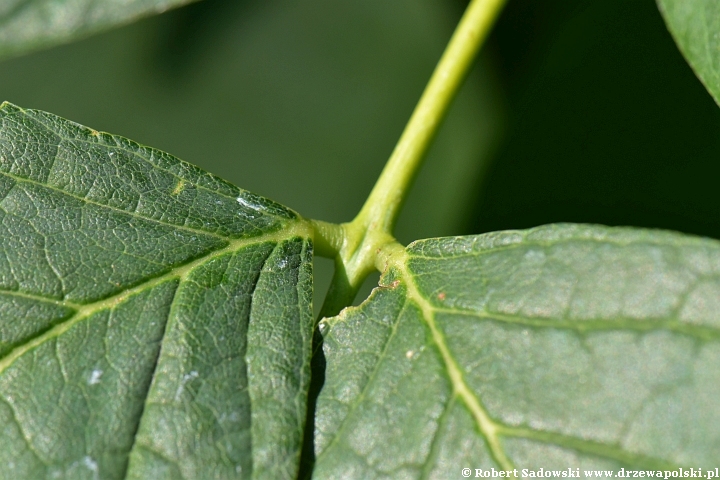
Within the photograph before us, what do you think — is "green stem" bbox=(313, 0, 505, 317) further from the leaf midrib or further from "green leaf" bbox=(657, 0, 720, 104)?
"green leaf" bbox=(657, 0, 720, 104)

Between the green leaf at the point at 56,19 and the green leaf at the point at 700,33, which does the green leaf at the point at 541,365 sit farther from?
the green leaf at the point at 56,19

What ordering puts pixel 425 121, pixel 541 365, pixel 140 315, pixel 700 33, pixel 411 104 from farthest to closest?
pixel 411 104
pixel 425 121
pixel 700 33
pixel 140 315
pixel 541 365

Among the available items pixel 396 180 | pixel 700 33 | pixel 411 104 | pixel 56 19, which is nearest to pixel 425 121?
pixel 396 180

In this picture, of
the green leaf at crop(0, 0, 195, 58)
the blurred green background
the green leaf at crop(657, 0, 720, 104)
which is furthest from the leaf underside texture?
the blurred green background

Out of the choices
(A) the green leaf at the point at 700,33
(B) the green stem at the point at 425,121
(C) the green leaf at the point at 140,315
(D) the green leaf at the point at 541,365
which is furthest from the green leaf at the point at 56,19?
(A) the green leaf at the point at 700,33

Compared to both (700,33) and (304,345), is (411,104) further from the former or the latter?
(304,345)

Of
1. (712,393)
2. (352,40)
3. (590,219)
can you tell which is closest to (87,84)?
(352,40)
